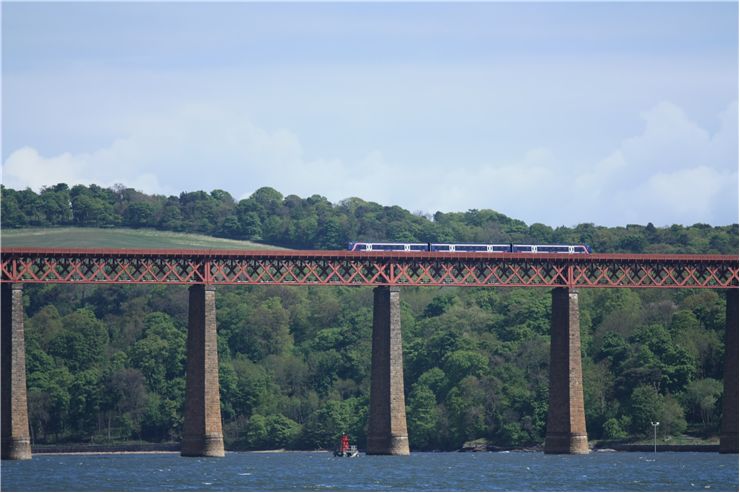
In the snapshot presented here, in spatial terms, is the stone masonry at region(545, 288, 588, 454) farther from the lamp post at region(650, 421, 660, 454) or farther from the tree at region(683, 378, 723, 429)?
the tree at region(683, 378, 723, 429)

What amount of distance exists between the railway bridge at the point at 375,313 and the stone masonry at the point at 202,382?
69 mm

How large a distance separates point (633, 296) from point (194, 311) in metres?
67.0

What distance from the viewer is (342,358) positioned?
17862 centimetres

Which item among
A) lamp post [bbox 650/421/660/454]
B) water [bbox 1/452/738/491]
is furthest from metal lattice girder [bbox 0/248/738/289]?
lamp post [bbox 650/421/660/454]

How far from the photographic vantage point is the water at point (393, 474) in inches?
3905

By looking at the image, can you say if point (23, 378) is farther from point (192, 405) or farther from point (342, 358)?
point (342, 358)

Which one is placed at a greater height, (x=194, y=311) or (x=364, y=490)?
(x=194, y=311)

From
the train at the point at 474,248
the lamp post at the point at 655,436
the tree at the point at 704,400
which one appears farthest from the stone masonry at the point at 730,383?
the tree at the point at 704,400

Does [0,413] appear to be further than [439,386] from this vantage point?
No

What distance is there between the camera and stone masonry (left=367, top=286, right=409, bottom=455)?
129m

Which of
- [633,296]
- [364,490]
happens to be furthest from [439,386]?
[364,490]

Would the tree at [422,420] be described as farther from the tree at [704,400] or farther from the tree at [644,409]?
the tree at [704,400]

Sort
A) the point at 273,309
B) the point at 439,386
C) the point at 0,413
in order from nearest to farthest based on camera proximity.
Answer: the point at 0,413, the point at 439,386, the point at 273,309

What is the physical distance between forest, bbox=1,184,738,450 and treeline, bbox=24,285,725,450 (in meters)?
0.16
